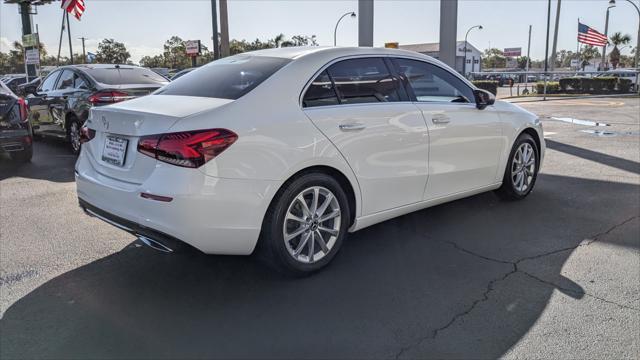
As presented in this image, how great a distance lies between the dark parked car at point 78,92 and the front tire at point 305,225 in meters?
5.28

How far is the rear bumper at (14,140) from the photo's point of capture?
7484 millimetres

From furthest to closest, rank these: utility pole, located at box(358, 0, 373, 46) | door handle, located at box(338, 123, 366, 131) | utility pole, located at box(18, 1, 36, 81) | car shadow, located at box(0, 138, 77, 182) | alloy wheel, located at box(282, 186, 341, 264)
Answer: utility pole, located at box(18, 1, 36, 81), utility pole, located at box(358, 0, 373, 46), car shadow, located at box(0, 138, 77, 182), door handle, located at box(338, 123, 366, 131), alloy wheel, located at box(282, 186, 341, 264)

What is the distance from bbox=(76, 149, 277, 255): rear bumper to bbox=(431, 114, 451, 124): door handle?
179 cm

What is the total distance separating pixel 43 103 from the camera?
9.41 m

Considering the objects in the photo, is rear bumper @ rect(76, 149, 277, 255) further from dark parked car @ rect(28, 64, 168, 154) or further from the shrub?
the shrub

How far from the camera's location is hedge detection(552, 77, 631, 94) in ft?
103

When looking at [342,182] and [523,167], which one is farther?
[523,167]

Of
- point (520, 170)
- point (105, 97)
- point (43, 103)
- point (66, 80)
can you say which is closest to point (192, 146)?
point (520, 170)

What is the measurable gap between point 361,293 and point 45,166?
6495 millimetres

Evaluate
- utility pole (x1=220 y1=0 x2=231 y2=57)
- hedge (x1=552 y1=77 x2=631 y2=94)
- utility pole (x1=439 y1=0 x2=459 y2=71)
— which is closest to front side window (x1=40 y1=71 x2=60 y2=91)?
utility pole (x1=220 y1=0 x2=231 y2=57)

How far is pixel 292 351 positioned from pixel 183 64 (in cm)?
8476

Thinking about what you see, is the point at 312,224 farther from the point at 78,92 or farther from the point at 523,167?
the point at 78,92

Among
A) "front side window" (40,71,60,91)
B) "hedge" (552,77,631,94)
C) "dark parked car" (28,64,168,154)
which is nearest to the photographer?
"dark parked car" (28,64,168,154)

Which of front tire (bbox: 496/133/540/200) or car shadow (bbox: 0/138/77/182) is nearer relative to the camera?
front tire (bbox: 496/133/540/200)
